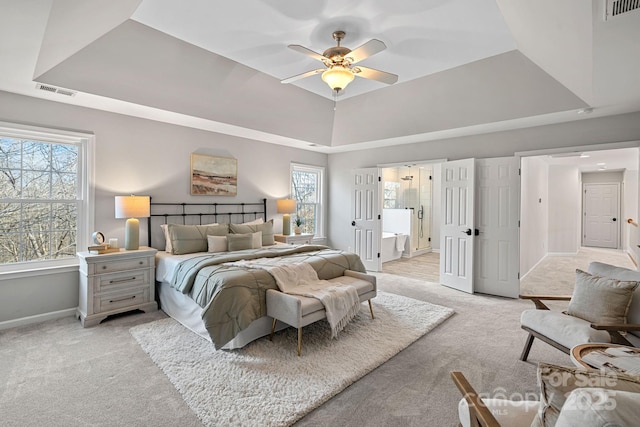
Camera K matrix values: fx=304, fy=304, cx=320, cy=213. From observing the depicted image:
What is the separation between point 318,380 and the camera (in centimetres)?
233

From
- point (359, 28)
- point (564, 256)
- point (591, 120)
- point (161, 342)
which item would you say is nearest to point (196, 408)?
point (161, 342)

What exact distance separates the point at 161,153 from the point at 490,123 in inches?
184

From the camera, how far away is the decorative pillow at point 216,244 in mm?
4125

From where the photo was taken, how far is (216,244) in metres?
4.14

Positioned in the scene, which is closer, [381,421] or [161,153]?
[381,421]

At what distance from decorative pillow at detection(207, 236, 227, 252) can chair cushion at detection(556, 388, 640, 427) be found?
3.88 metres

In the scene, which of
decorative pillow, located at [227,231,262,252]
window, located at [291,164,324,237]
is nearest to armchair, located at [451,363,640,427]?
decorative pillow, located at [227,231,262,252]

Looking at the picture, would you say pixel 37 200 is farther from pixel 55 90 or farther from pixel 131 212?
pixel 55 90

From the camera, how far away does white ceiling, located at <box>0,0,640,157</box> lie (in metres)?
2.43

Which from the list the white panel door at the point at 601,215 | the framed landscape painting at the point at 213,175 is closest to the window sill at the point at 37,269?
the framed landscape painting at the point at 213,175

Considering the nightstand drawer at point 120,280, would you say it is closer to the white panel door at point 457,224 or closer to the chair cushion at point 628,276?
the white panel door at point 457,224

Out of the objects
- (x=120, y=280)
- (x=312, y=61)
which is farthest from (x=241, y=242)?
(x=312, y=61)

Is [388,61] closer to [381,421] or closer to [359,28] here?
[359,28]

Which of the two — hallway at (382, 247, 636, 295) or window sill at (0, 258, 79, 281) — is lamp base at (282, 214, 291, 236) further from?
window sill at (0, 258, 79, 281)
